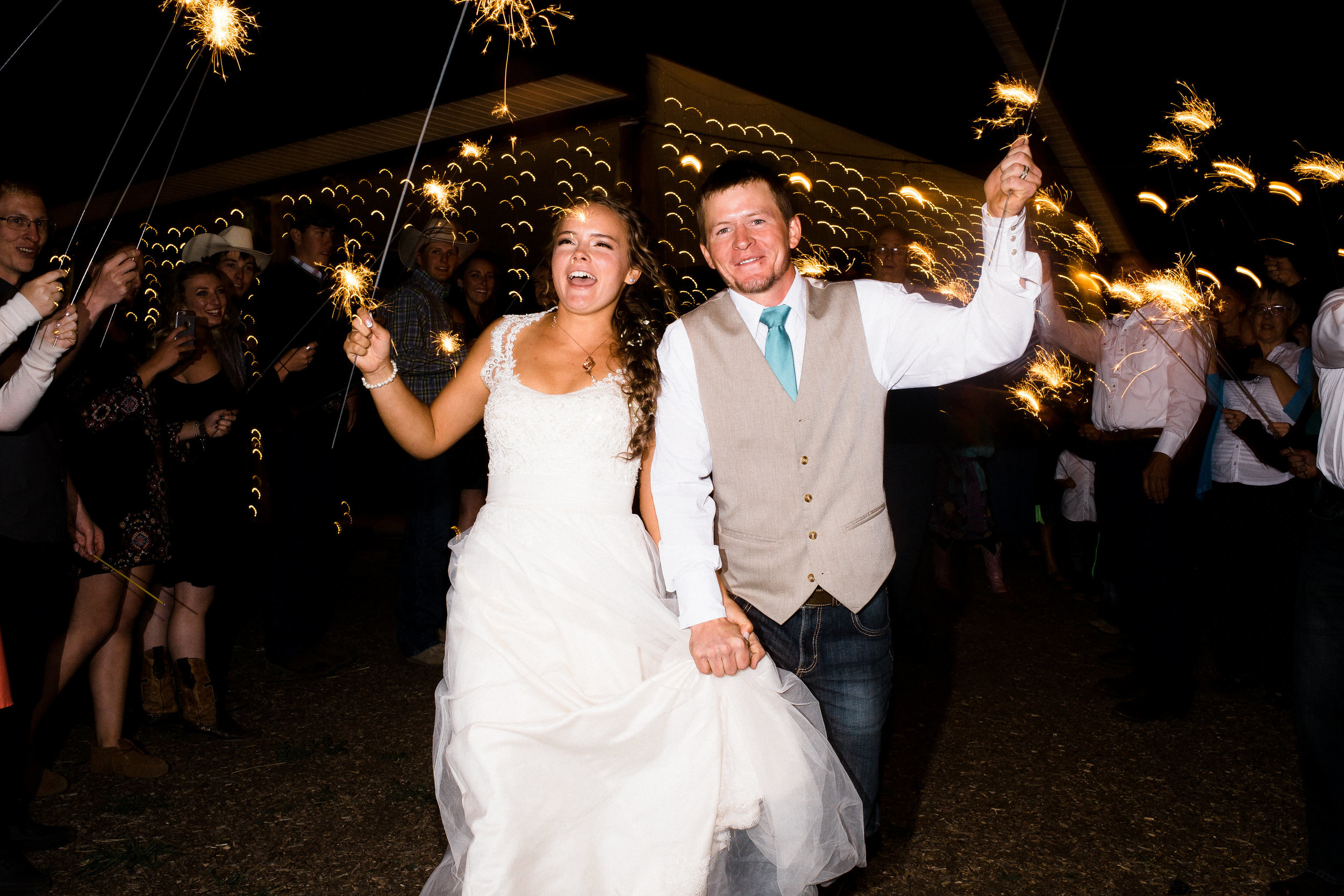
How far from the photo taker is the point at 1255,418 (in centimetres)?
470

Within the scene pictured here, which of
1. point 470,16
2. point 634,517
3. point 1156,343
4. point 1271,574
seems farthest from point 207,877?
point 470,16

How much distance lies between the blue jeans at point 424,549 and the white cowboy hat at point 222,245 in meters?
1.55

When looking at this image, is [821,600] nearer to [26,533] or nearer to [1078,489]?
[26,533]

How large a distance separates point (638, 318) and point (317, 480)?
2821 millimetres

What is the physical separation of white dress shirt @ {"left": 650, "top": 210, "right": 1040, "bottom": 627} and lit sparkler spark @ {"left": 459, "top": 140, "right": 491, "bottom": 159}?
797 cm

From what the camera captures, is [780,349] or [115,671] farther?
[115,671]

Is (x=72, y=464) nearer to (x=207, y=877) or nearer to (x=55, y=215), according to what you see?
(x=207, y=877)

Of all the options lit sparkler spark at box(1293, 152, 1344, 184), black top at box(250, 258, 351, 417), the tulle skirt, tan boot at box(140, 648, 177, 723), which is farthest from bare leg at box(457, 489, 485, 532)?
lit sparkler spark at box(1293, 152, 1344, 184)

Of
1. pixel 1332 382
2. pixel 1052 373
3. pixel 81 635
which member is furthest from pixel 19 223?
pixel 1052 373

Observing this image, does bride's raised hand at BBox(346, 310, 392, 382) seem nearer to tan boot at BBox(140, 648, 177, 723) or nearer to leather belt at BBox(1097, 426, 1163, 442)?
tan boot at BBox(140, 648, 177, 723)

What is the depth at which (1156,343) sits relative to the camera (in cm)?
455

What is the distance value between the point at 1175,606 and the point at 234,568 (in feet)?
18.7

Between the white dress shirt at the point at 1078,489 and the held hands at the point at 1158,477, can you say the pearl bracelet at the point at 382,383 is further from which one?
the white dress shirt at the point at 1078,489

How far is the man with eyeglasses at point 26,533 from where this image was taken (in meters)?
3.02
